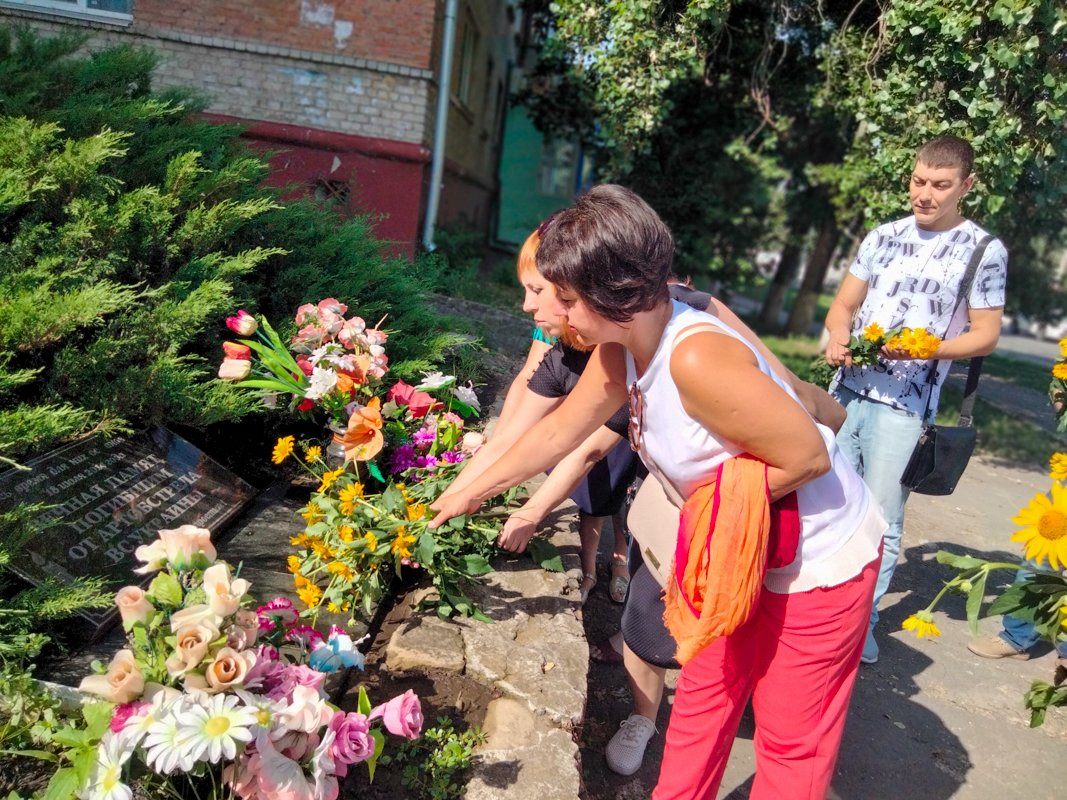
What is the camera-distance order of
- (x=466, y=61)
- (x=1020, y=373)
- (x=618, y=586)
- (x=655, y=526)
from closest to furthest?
(x=655, y=526) < (x=618, y=586) < (x=466, y=61) < (x=1020, y=373)

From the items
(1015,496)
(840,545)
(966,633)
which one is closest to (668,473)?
(840,545)

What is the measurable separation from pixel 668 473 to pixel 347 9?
8.20 meters

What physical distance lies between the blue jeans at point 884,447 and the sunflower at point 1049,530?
1757mm

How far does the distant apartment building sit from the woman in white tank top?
684 cm

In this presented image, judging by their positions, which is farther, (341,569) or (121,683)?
(341,569)

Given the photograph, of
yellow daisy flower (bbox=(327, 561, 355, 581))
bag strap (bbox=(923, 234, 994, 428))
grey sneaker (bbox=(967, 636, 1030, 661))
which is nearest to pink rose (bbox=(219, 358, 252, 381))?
yellow daisy flower (bbox=(327, 561, 355, 581))

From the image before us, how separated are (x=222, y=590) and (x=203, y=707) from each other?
215mm

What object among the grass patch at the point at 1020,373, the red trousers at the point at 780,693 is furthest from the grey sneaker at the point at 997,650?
the grass patch at the point at 1020,373

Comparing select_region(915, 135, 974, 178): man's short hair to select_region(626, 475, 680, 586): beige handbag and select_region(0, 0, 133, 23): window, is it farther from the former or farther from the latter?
select_region(0, 0, 133, 23): window

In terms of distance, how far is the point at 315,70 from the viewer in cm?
879

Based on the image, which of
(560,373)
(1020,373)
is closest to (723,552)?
(560,373)

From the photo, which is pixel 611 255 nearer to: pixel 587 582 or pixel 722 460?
pixel 722 460

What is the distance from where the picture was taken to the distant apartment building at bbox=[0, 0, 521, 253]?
28.1ft

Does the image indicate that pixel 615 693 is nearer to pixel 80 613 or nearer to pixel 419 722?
pixel 419 722
